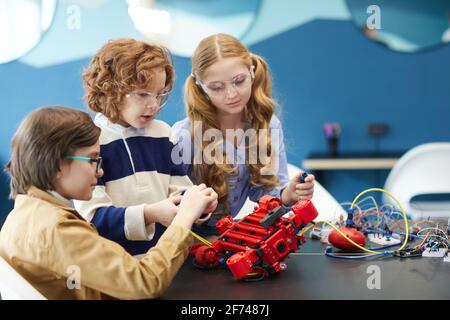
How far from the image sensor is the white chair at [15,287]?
947 mm

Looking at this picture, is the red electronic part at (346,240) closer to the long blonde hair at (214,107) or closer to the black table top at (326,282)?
the black table top at (326,282)

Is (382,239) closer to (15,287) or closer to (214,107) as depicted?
(214,107)

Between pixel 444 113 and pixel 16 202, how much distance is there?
2.80 meters

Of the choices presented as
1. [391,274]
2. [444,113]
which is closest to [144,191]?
[391,274]

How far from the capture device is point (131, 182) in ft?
4.45

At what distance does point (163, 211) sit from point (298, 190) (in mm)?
370

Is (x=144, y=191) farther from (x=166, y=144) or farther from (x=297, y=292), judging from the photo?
(x=297, y=292)

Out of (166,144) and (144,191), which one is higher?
(166,144)

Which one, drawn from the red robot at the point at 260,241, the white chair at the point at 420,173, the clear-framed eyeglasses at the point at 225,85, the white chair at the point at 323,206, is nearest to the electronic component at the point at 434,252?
the red robot at the point at 260,241

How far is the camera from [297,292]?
1.03 metres

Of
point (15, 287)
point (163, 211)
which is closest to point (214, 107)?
point (163, 211)

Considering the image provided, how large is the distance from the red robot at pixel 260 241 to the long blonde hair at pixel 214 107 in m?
0.43

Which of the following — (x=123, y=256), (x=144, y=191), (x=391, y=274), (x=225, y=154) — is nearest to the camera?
(x=123, y=256)

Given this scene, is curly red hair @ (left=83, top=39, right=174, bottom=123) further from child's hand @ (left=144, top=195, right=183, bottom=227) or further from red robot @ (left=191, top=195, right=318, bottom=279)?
red robot @ (left=191, top=195, right=318, bottom=279)
